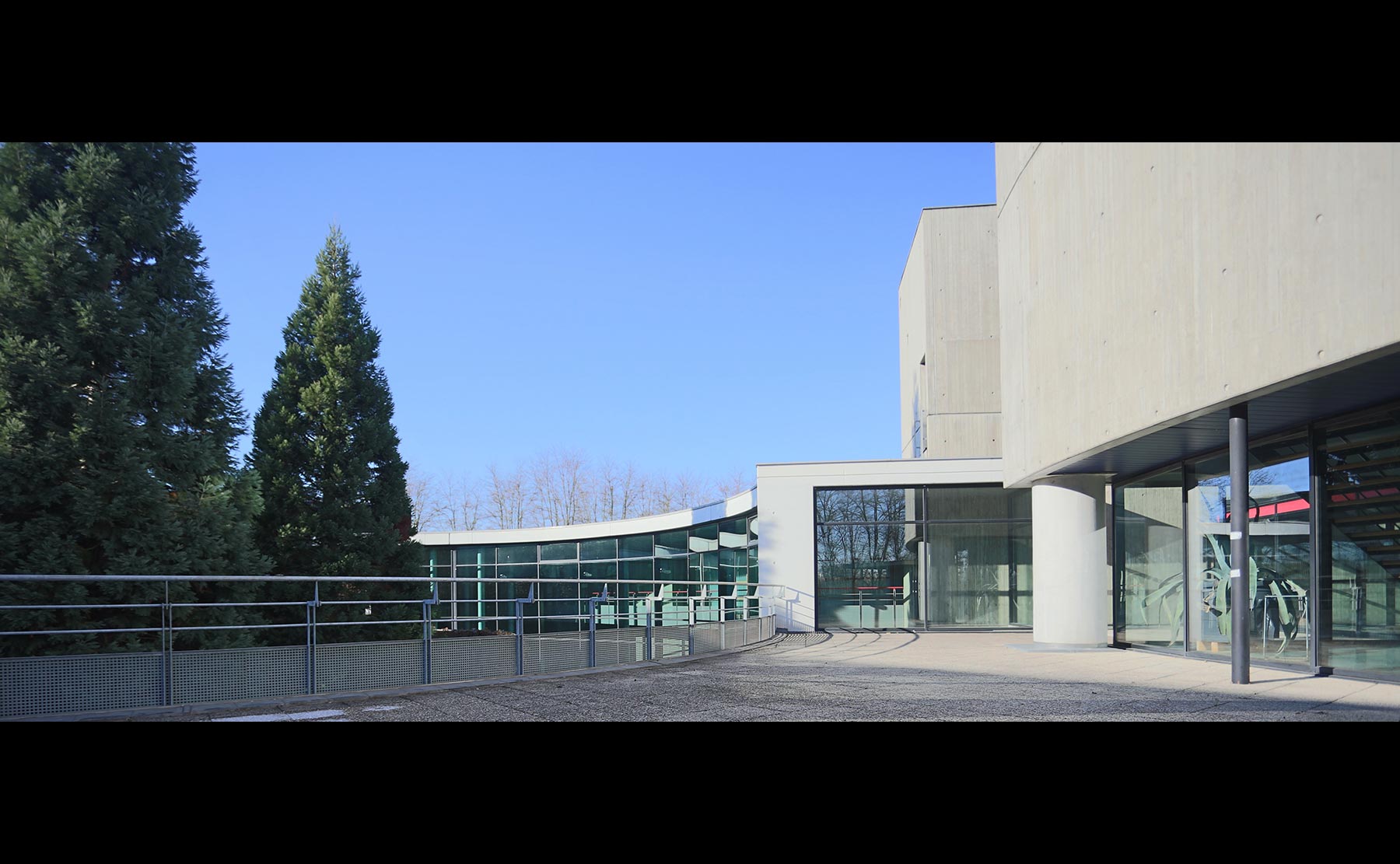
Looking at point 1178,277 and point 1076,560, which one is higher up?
point 1178,277

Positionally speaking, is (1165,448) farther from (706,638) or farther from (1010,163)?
(706,638)

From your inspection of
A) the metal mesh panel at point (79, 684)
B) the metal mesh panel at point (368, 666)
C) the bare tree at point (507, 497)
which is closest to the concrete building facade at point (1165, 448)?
the metal mesh panel at point (368, 666)

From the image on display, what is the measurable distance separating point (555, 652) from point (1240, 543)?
22.8 feet

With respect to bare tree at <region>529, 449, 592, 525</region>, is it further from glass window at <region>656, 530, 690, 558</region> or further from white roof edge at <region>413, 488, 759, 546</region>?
glass window at <region>656, 530, 690, 558</region>

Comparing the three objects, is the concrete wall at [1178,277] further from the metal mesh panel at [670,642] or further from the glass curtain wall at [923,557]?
the metal mesh panel at [670,642]

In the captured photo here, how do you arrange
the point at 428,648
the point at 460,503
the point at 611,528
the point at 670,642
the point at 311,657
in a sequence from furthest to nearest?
the point at 460,503 → the point at 611,528 → the point at 670,642 → the point at 428,648 → the point at 311,657

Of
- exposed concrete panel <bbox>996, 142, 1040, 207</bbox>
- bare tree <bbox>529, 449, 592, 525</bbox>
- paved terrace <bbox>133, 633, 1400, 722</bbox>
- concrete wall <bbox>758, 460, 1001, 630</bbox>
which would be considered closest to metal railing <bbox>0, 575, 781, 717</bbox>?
paved terrace <bbox>133, 633, 1400, 722</bbox>

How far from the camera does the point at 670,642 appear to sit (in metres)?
13.8

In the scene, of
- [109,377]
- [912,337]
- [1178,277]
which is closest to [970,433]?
[912,337]
